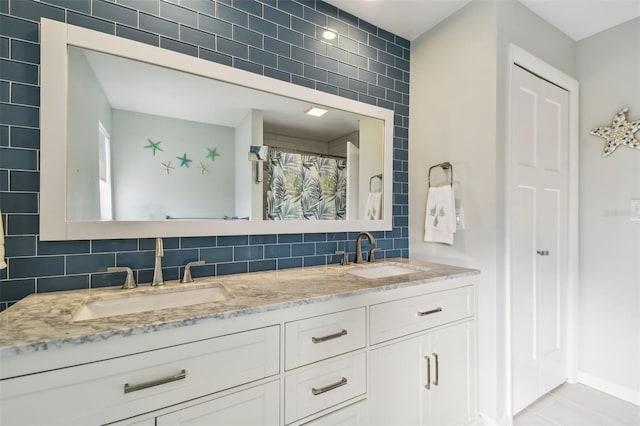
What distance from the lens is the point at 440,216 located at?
1854 millimetres

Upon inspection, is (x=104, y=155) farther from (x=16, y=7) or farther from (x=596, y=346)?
(x=596, y=346)

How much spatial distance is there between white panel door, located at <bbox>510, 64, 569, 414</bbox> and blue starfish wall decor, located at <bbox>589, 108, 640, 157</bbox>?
0.22m

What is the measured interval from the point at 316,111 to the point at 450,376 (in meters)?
1.66

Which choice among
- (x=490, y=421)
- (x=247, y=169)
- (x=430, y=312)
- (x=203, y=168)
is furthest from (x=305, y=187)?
(x=490, y=421)

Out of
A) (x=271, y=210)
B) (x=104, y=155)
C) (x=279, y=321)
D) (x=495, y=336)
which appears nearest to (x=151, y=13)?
(x=104, y=155)

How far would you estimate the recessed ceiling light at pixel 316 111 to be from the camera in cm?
175

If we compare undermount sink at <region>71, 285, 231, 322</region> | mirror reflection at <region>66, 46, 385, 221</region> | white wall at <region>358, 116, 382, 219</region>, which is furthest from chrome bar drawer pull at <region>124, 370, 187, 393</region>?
white wall at <region>358, 116, 382, 219</region>

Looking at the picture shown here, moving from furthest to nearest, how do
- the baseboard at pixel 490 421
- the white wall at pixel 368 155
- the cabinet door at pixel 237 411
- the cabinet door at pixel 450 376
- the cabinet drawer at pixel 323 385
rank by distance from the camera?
the white wall at pixel 368 155 → the baseboard at pixel 490 421 → the cabinet door at pixel 450 376 → the cabinet drawer at pixel 323 385 → the cabinet door at pixel 237 411

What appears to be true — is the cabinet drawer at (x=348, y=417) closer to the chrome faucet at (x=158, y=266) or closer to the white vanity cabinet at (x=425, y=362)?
the white vanity cabinet at (x=425, y=362)

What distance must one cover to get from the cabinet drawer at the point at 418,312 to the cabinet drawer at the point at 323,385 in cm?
15

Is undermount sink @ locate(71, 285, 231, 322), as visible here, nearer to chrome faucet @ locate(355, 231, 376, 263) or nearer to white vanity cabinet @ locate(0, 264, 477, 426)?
white vanity cabinet @ locate(0, 264, 477, 426)

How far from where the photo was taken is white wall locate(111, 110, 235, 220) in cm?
127

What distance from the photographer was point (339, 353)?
3.72 ft

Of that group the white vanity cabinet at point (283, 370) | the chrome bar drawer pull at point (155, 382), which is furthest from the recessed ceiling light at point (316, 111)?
the chrome bar drawer pull at point (155, 382)
